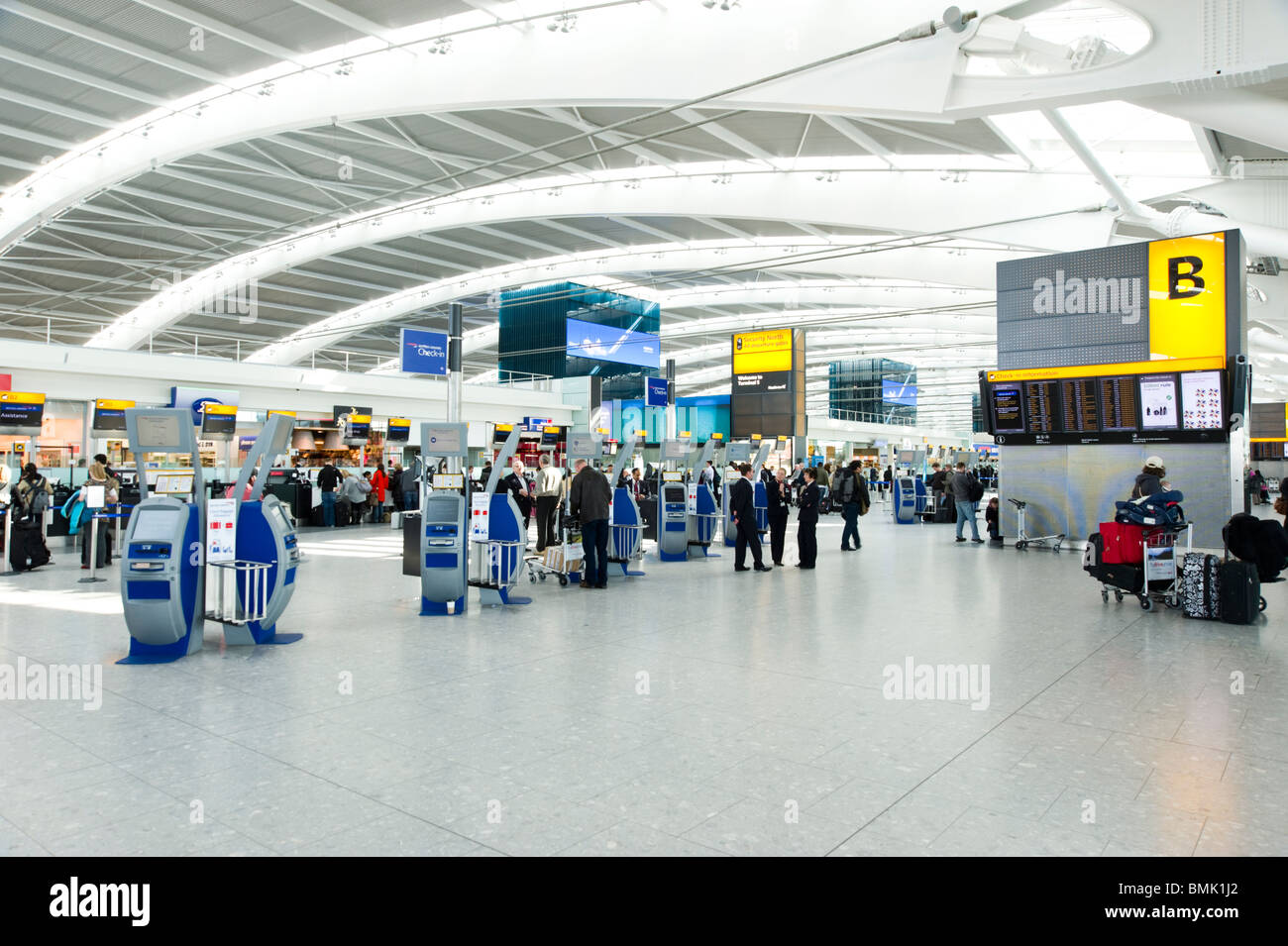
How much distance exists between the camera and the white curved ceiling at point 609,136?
364 inches

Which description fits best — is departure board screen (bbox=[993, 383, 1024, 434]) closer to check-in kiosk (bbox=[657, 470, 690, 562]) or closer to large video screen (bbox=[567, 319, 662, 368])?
check-in kiosk (bbox=[657, 470, 690, 562])

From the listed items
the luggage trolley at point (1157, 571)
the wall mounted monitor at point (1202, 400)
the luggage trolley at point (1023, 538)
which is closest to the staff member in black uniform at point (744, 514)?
the luggage trolley at point (1157, 571)

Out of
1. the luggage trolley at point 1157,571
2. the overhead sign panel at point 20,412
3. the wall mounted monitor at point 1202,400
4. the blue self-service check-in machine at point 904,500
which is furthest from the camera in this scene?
the blue self-service check-in machine at point 904,500

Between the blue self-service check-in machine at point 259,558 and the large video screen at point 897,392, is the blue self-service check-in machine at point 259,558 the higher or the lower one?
the lower one

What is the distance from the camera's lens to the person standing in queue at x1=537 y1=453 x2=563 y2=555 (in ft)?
36.0

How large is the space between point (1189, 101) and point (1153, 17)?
185 centimetres

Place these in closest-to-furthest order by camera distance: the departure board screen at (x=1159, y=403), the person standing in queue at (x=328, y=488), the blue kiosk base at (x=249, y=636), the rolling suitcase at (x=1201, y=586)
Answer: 1. the blue kiosk base at (x=249, y=636)
2. the rolling suitcase at (x=1201, y=586)
3. the departure board screen at (x=1159, y=403)
4. the person standing in queue at (x=328, y=488)

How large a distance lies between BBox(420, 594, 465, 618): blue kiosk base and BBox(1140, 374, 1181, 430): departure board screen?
10575 mm

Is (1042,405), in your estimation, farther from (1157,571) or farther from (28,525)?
(28,525)

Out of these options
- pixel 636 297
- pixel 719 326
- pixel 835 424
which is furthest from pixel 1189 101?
pixel 835 424

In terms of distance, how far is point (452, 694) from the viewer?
16.2 feet

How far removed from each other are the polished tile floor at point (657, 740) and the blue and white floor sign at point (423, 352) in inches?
414

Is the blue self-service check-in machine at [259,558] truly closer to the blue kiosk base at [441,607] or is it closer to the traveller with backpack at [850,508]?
the blue kiosk base at [441,607]
